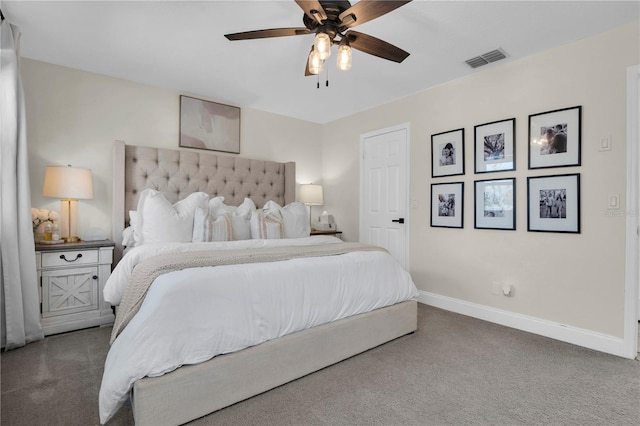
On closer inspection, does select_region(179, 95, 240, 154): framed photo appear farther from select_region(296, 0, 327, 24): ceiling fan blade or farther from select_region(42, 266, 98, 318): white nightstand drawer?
select_region(296, 0, 327, 24): ceiling fan blade

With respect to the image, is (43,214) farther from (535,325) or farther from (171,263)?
(535,325)

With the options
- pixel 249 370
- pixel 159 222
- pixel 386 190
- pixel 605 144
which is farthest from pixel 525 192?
pixel 159 222

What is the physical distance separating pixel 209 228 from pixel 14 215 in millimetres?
1407

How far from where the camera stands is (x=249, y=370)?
1.76 m

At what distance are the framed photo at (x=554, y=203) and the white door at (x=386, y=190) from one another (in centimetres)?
135

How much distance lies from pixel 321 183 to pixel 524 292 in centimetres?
313

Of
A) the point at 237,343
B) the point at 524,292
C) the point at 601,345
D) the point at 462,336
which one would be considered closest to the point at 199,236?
the point at 237,343

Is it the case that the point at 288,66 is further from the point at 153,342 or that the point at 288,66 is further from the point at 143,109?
the point at 153,342

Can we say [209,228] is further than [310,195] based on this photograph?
No

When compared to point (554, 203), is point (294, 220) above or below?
below

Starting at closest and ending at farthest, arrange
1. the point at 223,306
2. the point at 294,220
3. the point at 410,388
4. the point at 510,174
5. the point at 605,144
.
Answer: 1. the point at 223,306
2. the point at 410,388
3. the point at 605,144
4. the point at 510,174
5. the point at 294,220

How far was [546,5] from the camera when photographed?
2.18 m

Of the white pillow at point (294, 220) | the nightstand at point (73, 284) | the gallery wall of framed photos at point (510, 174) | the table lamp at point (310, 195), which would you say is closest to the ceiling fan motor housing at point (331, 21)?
the white pillow at point (294, 220)

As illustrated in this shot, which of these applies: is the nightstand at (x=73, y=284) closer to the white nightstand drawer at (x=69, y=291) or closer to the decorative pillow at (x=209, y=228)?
the white nightstand drawer at (x=69, y=291)
